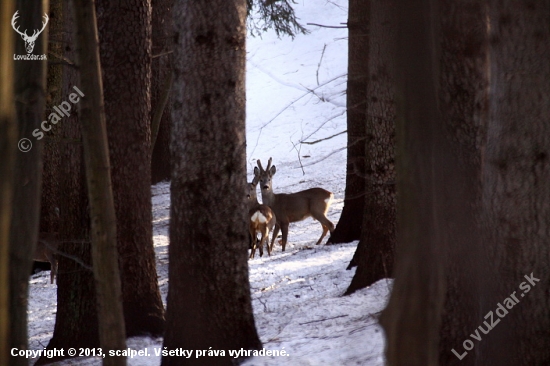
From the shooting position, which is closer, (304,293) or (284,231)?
(304,293)

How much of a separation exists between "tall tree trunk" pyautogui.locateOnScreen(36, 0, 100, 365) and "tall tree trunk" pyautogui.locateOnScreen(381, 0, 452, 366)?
14.6 feet

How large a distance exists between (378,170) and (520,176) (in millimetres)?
3897

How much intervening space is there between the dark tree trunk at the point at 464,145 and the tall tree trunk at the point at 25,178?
2316 mm

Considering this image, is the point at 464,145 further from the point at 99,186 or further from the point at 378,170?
the point at 378,170

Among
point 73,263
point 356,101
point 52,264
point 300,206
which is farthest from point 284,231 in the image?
point 73,263

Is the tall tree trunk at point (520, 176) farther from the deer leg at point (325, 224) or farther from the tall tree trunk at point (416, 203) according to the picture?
the deer leg at point (325, 224)

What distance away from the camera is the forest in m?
3.15

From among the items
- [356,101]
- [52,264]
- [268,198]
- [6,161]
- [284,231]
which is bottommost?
[52,264]

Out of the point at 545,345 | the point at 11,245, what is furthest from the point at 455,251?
Result: the point at 11,245

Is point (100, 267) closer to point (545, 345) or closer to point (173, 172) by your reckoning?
point (173, 172)

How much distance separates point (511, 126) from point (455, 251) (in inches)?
35.0

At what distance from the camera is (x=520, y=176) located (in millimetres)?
4262

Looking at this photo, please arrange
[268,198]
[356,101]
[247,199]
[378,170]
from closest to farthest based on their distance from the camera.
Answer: [247,199] < [378,170] < [356,101] < [268,198]

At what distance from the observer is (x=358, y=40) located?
33.9 ft
